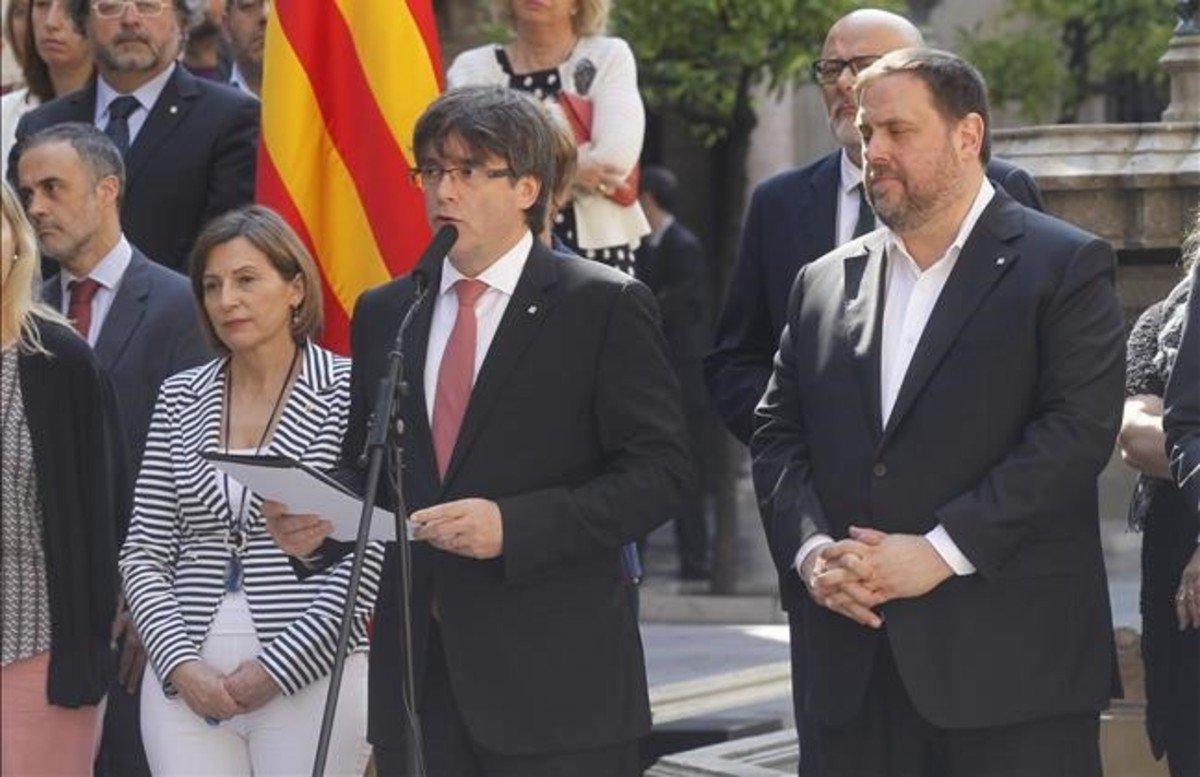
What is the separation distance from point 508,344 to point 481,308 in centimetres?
15

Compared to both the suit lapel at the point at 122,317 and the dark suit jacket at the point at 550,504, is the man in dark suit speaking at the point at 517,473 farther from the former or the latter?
the suit lapel at the point at 122,317

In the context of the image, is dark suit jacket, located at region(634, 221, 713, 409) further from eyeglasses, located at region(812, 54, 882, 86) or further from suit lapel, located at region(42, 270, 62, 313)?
eyeglasses, located at region(812, 54, 882, 86)

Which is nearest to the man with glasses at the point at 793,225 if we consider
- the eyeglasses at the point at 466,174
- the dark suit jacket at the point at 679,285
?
the eyeglasses at the point at 466,174

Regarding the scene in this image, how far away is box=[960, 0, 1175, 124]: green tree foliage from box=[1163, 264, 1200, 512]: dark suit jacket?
11.4 m

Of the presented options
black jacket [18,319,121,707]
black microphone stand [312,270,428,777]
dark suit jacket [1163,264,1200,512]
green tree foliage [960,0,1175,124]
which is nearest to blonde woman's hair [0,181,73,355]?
black jacket [18,319,121,707]

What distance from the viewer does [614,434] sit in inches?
247

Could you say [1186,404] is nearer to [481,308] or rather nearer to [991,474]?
[991,474]

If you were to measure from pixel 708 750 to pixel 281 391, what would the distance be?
2.04 meters

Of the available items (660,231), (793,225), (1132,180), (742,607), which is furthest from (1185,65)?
(742,607)

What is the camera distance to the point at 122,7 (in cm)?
902

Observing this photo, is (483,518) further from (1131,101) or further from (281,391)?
(1131,101)

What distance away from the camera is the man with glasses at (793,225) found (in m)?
7.13

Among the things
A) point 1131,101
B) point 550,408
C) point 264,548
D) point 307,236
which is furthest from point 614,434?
point 1131,101

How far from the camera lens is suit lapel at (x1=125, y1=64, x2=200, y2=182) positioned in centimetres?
886
